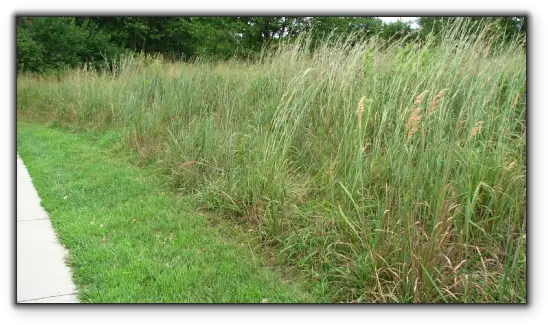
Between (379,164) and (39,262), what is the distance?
3.19m

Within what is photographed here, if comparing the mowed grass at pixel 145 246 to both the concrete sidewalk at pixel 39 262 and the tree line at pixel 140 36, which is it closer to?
the concrete sidewalk at pixel 39 262

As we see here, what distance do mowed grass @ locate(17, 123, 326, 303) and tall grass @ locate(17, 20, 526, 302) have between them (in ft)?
1.18

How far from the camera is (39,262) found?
145 inches

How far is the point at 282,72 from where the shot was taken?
663 centimetres

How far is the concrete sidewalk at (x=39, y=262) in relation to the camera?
10.4 feet

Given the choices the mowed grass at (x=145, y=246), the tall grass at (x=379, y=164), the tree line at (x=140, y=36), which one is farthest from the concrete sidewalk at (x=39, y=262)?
the tree line at (x=140, y=36)

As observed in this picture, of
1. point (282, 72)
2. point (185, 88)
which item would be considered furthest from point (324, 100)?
point (185, 88)

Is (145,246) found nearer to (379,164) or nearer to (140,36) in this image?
(379,164)

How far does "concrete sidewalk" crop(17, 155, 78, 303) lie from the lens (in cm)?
317

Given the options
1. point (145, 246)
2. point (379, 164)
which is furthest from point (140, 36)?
point (379, 164)

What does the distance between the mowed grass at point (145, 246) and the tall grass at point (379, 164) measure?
0.36m

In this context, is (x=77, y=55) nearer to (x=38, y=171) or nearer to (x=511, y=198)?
(x=38, y=171)

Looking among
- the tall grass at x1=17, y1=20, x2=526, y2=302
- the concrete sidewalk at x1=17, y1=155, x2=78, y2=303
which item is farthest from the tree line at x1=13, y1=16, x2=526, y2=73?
the concrete sidewalk at x1=17, y1=155, x2=78, y2=303

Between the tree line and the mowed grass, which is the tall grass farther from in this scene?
the tree line
